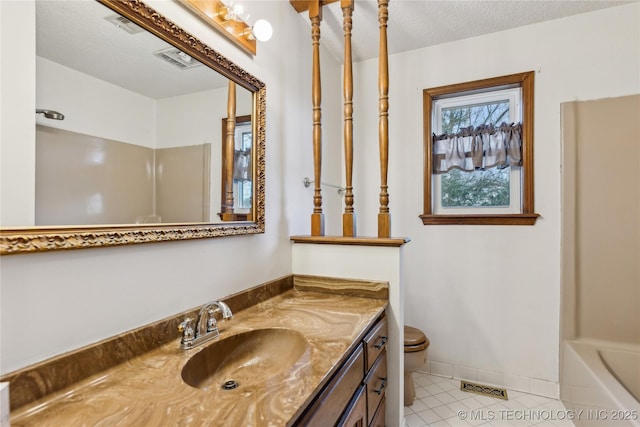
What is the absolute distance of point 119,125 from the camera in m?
0.83

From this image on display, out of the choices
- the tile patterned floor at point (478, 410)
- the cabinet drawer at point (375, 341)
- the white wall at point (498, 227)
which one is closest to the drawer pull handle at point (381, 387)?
the cabinet drawer at point (375, 341)

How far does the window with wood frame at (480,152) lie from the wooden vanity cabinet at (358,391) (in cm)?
119

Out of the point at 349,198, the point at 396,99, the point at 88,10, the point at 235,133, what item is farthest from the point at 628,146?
the point at 88,10

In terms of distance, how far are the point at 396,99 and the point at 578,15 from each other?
3.73 ft

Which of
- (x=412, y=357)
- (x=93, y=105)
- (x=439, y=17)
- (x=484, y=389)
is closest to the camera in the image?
(x=93, y=105)

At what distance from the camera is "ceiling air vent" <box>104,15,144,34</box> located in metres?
0.81

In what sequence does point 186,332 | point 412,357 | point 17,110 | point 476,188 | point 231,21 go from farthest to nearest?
point 476,188 < point 412,357 < point 231,21 < point 186,332 < point 17,110

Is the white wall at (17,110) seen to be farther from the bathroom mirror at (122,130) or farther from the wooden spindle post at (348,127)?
the wooden spindle post at (348,127)

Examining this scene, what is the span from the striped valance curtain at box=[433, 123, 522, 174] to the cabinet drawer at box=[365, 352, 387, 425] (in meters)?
1.40

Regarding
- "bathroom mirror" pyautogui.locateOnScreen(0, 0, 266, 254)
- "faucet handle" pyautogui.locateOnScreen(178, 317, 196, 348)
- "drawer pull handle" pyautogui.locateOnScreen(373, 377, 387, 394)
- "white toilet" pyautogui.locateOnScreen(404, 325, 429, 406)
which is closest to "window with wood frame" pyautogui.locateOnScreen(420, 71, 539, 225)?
"white toilet" pyautogui.locateOnScreen(404, 325, 429, 406)

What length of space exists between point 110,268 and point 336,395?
69 centimetres

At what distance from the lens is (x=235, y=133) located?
124 centimetres

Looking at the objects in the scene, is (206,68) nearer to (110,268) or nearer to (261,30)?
(261,30)

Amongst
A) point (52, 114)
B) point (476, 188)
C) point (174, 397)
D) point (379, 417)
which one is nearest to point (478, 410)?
point (379, 417)
